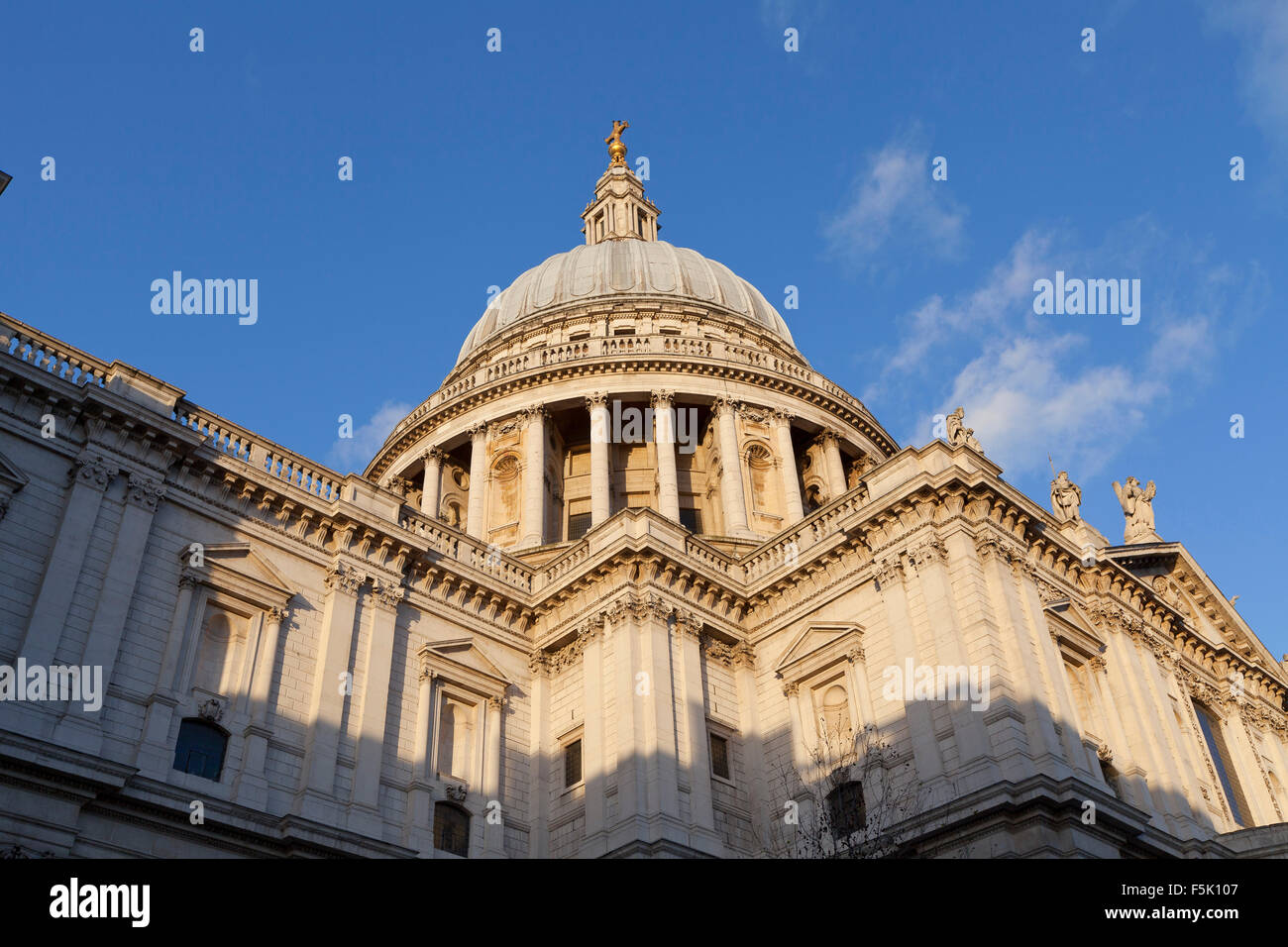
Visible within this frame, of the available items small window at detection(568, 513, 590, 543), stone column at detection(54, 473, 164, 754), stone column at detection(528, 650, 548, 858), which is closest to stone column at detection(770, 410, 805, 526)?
small window at detection(568, 513, 590, 543)

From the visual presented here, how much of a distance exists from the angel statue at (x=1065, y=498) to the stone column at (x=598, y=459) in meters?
15.5

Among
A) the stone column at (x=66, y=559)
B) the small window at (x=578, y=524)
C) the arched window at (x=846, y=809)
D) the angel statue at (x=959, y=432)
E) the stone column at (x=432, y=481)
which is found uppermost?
the stone column at (x=432, y=481)

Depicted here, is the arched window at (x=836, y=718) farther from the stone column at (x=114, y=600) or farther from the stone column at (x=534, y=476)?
the stone column at (x=534, y=476)

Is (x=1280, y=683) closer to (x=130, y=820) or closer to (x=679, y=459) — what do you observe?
(x=679, y=459)

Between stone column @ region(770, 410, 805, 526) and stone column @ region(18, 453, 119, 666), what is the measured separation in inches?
996

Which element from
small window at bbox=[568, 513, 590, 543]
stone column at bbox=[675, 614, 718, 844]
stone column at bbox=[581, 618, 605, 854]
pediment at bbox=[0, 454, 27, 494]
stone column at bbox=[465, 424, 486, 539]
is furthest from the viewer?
small window at bbox=[568, 513, 590, 543]

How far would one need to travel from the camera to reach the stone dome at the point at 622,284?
5428 cm

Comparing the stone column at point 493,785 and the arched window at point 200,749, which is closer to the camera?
the arched window at point 200,749

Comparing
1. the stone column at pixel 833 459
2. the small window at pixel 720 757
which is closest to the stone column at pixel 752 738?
the small window at pixel 720 757

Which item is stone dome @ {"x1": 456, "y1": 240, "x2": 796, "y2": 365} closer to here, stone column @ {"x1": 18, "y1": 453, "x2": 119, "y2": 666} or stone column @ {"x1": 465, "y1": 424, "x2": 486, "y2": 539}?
stone column @ {"x1": 465, "y1": 424, "x2": 486, "y2": 539}

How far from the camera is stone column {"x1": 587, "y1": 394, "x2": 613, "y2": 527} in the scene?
138ft

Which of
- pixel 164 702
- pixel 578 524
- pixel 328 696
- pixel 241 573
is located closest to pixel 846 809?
pixel 328 696

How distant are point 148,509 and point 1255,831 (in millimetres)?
27229

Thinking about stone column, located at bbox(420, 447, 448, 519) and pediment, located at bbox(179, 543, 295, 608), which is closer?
pediment, located at bbox(179, 543, 295, 608)
